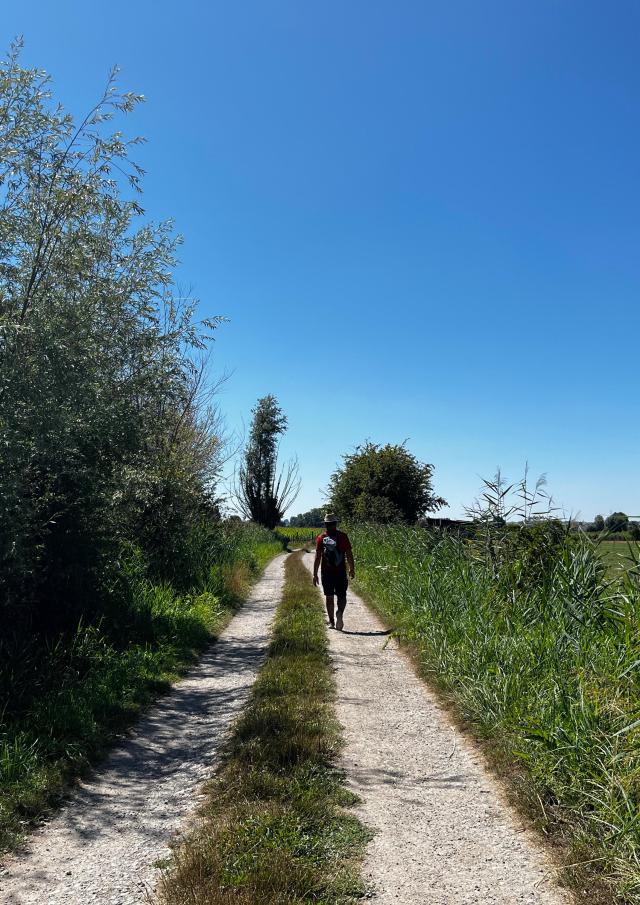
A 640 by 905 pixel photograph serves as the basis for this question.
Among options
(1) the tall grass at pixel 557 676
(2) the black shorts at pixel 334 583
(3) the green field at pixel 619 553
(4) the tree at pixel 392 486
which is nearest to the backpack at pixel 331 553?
(2) the black shorts at pixel 334 583

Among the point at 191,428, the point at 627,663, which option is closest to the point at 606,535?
the point at 627,663

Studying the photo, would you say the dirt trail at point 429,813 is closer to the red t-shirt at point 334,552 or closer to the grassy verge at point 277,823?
the grassy verge at point 277,823

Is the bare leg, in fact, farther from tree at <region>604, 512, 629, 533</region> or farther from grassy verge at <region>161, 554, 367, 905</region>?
tree at <region>604, 512, 629, 533</region>

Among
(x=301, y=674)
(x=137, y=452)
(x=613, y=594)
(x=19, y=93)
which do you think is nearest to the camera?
(x=613, y=594)

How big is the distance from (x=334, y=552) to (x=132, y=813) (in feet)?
23.1

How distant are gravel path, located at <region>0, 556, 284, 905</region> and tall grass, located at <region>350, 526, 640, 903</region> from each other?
7.15 ft

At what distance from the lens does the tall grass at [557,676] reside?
11.1ft

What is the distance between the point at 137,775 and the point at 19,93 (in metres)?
6.51

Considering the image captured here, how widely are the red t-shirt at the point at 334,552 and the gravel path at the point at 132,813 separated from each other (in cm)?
359

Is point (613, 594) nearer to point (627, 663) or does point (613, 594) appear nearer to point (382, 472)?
point (627, 663)

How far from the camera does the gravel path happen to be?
343cm

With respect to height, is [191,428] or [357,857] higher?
[191,428]

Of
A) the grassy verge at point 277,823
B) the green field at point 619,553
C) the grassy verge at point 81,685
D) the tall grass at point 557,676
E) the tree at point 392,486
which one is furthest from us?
the tree at point 392,486

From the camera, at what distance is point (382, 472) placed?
87.9 ft
